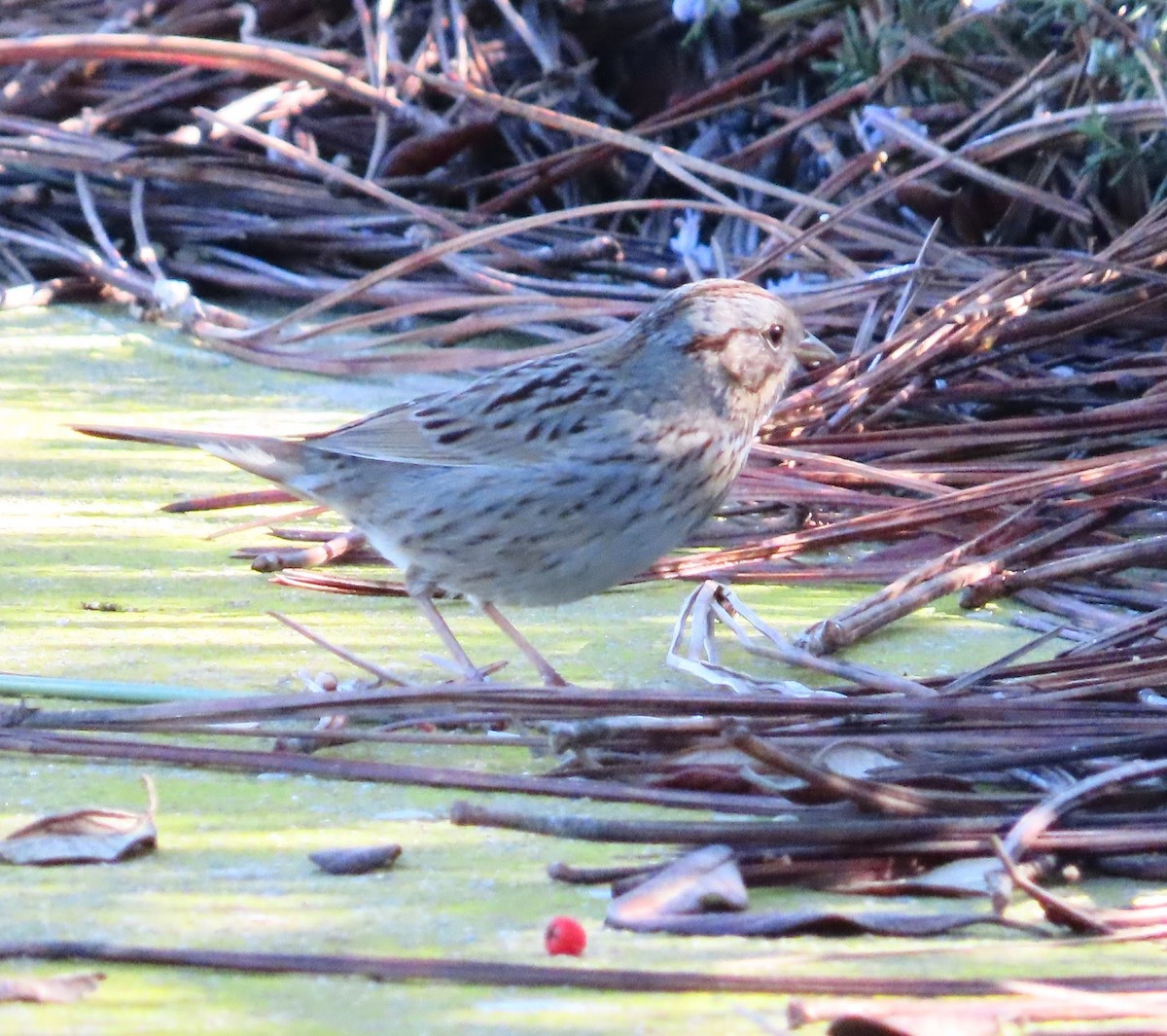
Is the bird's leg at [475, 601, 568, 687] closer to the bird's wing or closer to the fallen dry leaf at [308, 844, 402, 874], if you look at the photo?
the bird's wing

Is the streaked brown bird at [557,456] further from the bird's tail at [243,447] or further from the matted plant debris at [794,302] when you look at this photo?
the matted plant debris at [794,302]

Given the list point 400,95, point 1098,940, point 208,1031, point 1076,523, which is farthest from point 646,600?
point 400,95

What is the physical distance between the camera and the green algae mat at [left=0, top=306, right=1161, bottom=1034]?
1516mm

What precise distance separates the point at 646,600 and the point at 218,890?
1.80 m

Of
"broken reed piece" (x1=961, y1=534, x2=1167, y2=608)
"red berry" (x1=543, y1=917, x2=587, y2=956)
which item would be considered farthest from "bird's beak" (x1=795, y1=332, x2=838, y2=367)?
"red berry" (x1=543, y1=917, x2=587, y2=956)

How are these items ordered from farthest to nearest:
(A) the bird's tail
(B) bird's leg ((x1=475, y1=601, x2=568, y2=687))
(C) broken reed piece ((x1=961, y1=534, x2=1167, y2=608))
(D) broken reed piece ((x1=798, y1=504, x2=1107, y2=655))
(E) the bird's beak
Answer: (E) the bird's beak, (A) the bird's tail, (C) broken reed piece ((x1=961, y1=534, x2=1167, y2=608)), (D) broken reed piece ((x1=798, y1=504, x2=1107, y2=655)), (B) bird's leg ((x1=475, y1=601, x2=568, y2=687))

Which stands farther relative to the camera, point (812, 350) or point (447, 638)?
point (812, 350)

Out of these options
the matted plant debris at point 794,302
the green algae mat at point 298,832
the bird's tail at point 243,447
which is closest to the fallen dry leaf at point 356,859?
the green algae mat at point 298,832

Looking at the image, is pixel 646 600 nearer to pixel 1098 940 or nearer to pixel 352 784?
pixel 352 784

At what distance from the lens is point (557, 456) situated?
3203 millimetres

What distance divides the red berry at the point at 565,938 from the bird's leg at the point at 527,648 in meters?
1.02

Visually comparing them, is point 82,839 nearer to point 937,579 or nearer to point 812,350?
point 937,579

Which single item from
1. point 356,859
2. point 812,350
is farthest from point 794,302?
point 356,859

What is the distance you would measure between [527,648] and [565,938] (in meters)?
1.44
